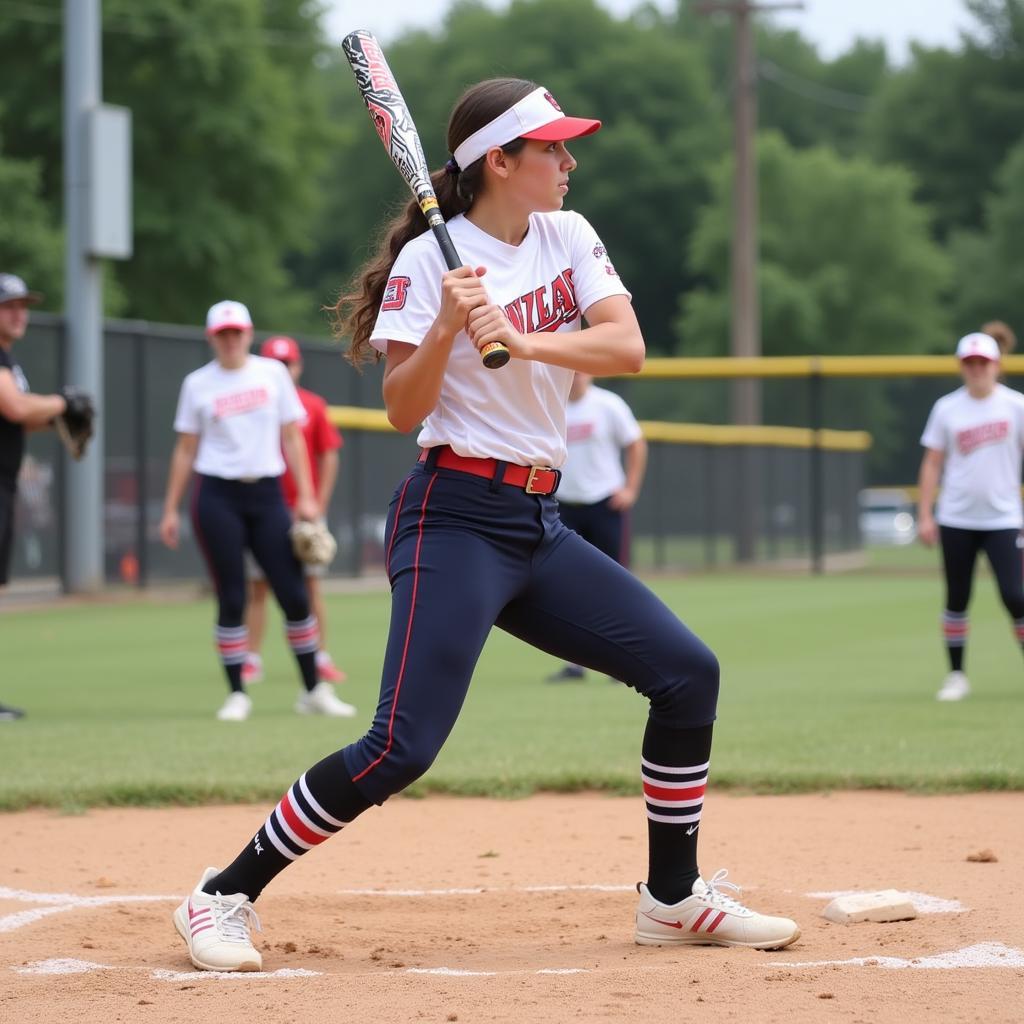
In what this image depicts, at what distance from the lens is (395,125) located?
4.73 metres

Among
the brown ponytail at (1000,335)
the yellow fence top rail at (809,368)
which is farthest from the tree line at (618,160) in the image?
the brown ponytail at (1000,335)

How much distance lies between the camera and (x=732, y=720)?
9.00 metres

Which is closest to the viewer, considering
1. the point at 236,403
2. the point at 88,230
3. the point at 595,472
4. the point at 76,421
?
the point at 236,403

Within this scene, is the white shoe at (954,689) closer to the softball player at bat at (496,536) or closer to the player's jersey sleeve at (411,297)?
the softball player at bat at (496,536)

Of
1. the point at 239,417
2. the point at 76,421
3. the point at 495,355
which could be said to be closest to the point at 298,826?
the point at 495,355

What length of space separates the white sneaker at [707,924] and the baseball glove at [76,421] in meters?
5.92

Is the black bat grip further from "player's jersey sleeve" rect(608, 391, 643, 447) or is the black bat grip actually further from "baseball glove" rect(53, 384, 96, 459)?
"player's jersey sleeve" rect(608, 391, 643, 447)

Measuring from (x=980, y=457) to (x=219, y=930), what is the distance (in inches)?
244

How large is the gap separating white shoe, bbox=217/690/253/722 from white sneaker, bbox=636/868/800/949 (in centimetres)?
492

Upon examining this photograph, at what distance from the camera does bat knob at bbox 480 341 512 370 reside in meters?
4.00

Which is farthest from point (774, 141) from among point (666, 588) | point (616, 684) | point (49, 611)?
point (616, 684)

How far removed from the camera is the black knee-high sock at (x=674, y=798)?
4.55 meters

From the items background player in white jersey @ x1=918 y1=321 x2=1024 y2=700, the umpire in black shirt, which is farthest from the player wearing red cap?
background player in white jersey @ x1=918 y1=321 x2=1024 y2=700

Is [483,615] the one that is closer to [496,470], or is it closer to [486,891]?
[496,470]
